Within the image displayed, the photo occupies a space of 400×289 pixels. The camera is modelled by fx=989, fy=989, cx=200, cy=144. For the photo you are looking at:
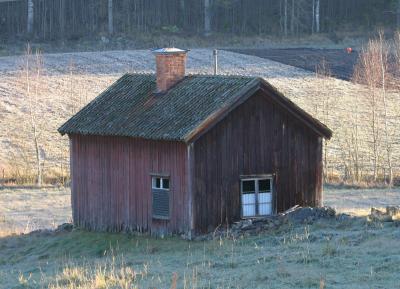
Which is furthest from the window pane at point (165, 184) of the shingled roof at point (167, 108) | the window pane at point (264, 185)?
the window pane at point (264, 185)

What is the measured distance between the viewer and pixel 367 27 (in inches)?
3302

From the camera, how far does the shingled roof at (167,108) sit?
2677 cm

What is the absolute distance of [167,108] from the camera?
2816 cm

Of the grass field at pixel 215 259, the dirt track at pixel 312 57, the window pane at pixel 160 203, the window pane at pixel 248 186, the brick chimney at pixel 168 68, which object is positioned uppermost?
the dirt track at pixel 312 57

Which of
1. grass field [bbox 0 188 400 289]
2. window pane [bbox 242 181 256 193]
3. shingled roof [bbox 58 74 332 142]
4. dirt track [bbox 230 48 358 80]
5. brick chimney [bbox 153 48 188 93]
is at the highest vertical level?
dirt track [bbox 230 48 358 80]

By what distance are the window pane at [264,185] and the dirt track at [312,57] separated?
36.4 meters

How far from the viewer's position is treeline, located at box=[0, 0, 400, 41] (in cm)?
7575

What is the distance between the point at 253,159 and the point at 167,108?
286 cm

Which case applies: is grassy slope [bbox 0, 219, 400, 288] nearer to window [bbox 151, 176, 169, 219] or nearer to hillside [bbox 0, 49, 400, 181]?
window [bbox 151, 176, 169, 219]

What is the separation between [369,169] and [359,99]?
14.8 metres

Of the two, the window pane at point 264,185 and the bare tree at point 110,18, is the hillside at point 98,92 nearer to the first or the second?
the bare tree at point 110,18

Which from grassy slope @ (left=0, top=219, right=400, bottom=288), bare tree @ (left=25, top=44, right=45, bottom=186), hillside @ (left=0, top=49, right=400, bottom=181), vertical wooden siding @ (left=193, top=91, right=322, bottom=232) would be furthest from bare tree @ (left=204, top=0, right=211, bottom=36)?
grassy slope @ (left=0, top=219, right=400, bottom=288)

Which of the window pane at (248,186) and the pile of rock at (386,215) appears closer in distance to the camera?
the pile of rock at (386,215)

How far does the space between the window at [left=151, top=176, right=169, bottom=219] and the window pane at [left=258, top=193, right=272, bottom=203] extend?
2.67 meters
